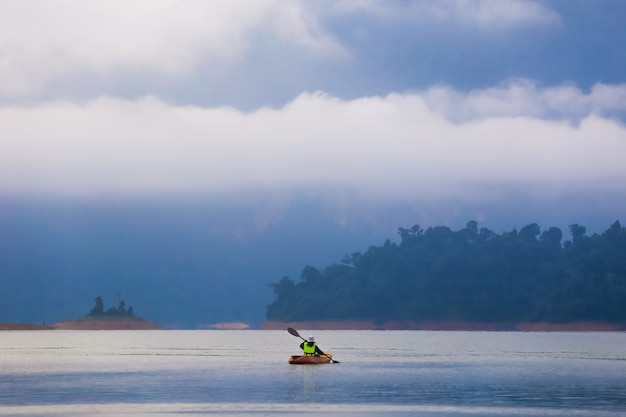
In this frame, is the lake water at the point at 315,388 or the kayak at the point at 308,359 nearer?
the lake water at the point at 315,388

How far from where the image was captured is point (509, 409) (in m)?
64.8

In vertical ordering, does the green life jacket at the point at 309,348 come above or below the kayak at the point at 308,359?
above

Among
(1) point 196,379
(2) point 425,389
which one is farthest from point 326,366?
(2) point 425,389

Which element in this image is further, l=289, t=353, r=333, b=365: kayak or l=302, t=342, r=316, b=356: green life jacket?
l=302, t=342, r=316, b=356: green life jacket

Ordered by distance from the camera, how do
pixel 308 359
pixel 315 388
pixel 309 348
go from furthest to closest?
pixel 309 348 < pixel 308 359 < pixel 315 388

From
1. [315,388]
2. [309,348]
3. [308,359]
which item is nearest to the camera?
[315,388]

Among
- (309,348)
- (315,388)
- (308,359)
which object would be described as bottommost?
(315,388)

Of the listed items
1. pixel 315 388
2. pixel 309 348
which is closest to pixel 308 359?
pixel 309 348

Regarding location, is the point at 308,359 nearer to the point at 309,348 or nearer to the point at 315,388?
the point at 309,348

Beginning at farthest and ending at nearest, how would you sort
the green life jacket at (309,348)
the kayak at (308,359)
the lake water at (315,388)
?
the green life jacket at (309,348)
the kayak at (308,359)
the lake water at (315,388)

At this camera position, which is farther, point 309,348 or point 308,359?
point 309,348

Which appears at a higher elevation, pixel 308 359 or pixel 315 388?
pixel 308 359

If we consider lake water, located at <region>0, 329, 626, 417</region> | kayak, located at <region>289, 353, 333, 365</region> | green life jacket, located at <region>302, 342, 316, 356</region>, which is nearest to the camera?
lake water, located at <region>0, 329, 626, 417</region>

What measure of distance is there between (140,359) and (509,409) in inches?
2744
